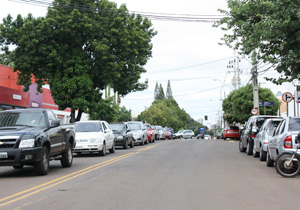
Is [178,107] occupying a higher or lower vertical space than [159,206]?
higher

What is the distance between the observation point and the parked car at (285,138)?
39.2ft

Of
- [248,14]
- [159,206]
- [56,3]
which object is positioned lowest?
[159,206]

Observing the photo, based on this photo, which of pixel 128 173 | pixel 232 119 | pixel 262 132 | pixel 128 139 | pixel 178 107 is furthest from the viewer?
pixel 178 107

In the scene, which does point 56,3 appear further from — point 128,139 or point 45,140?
point 45,140

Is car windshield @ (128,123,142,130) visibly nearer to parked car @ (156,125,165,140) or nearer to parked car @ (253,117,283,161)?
parked car @ (156,125,165,140)

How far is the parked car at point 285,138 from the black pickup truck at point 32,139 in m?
6.89

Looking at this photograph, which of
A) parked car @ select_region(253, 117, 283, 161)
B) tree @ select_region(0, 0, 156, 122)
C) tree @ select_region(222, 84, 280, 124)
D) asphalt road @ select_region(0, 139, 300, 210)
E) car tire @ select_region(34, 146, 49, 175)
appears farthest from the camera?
tree @ select_region(222, 84, 280, 124)

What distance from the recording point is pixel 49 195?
8.55m

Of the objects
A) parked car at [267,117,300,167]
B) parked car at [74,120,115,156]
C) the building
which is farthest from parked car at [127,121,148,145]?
parked car at [267,117,300,167]

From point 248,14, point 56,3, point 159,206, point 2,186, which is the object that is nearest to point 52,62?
point 56,3

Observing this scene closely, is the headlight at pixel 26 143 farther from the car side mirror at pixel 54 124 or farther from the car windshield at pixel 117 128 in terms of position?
the car windshield at pixel 117 128

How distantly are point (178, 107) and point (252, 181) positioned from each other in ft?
403

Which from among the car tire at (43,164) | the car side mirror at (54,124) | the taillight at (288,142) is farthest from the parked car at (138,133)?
the taillight at (288,142)

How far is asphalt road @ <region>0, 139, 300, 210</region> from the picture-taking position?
7.55m
